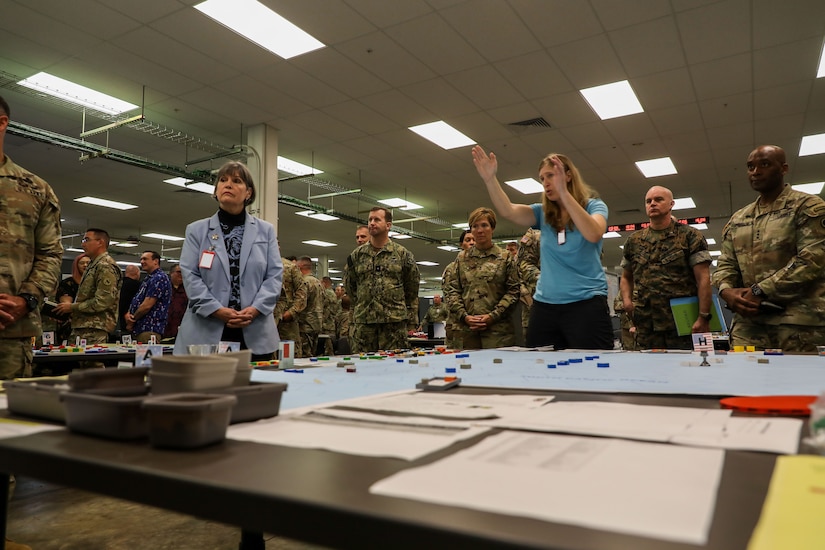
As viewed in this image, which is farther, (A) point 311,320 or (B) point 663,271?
(A) point 311,320

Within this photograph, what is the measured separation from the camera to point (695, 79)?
16.0 ft

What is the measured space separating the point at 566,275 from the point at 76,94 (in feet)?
16.9

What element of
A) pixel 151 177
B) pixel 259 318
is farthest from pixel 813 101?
pixel 151 177

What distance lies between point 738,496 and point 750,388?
62cm

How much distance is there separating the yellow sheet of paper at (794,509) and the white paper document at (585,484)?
1.1 inches

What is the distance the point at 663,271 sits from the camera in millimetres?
3111

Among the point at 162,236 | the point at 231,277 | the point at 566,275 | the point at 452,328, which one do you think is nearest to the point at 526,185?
the point at 452,328

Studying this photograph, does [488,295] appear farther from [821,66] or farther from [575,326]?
[821,66]

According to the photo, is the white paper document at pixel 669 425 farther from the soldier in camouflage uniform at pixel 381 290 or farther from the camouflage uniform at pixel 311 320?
the camouflage uniform at pixel 311 320

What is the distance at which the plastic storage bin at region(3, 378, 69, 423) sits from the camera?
1.89 ft

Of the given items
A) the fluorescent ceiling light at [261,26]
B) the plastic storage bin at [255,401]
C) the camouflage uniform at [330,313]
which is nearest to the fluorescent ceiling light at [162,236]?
the camouflage uniform at [330,313]

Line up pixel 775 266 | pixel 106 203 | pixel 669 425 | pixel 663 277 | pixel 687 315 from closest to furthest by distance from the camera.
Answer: pixel 669 425 < pixel 775 266 < pixel 687 315 < pixel 663 277 < pixel 106 203

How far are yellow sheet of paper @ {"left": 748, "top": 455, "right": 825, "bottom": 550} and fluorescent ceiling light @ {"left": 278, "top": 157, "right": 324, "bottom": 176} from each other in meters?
7.14

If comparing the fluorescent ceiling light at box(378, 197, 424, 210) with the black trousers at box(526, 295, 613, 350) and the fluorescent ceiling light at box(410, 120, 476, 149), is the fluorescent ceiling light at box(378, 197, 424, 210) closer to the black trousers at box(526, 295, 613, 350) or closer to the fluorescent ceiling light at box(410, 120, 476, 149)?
the fluorescent ceiling light at box(410, 120, 476, 149)
